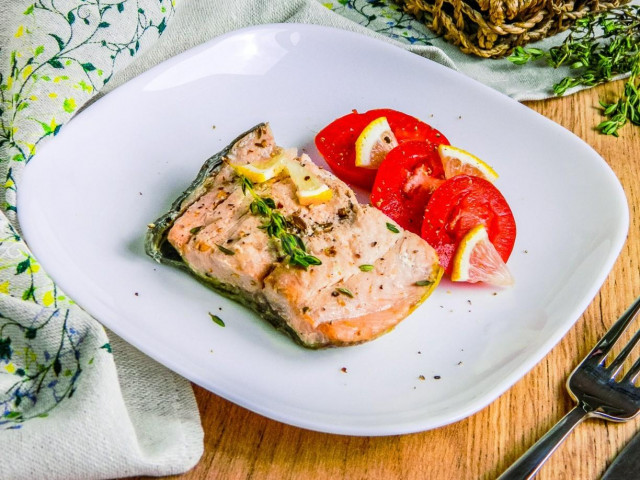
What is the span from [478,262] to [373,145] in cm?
91

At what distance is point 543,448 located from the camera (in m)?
3.16

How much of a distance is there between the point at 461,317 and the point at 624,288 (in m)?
1.07

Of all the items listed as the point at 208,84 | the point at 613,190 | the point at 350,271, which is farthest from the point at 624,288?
the point at 208,84

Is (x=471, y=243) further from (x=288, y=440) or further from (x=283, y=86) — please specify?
(x=283, y=86)

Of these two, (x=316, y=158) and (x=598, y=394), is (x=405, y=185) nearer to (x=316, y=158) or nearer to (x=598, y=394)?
(x=316, y=158)

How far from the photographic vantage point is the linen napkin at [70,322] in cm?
297

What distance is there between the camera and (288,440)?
3186 millimetres

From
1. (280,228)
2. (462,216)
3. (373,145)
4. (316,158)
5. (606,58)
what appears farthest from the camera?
(606,58)

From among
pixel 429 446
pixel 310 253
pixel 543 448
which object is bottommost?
pixel 429 446

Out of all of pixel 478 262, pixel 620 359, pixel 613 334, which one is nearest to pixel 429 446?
pixel 478 262

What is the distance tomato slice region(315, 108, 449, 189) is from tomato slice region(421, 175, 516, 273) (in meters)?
0.49

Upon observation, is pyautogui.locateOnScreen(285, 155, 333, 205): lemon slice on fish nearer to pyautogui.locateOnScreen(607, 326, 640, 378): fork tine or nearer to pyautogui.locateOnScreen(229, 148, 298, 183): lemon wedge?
pyautogui.locateOnScreen(229, 148, 298, 183): lemon wedge

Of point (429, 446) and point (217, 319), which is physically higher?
point (217, 319)

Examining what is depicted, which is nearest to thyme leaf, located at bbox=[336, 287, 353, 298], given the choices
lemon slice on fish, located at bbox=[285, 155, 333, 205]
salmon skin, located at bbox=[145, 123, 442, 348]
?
salmon skin, located at bbox=[145, 123, 442, 348]
